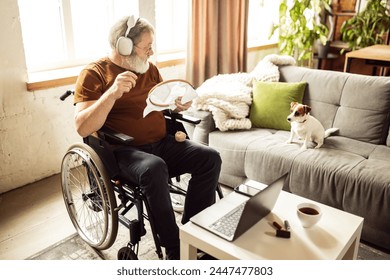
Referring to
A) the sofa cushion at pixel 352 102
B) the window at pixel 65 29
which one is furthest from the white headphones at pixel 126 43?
the sofa cushion at pixel 352 102

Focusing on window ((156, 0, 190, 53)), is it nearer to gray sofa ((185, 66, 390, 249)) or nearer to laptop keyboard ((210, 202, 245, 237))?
→ gray sofa ((185, 66, 390, 249))

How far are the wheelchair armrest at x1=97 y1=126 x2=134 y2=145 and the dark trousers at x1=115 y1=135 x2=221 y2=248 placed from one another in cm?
9

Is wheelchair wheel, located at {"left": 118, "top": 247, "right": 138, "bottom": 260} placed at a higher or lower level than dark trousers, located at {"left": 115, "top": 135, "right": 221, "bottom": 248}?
lower

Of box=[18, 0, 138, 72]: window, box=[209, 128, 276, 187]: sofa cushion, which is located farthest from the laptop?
box=[18, 0, 138, 72]: window

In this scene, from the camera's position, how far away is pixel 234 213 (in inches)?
53.3

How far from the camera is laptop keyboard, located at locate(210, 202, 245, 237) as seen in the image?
1.25 meters

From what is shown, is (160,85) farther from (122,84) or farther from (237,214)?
(237,214)

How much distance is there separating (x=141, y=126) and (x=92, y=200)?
404 millimetres

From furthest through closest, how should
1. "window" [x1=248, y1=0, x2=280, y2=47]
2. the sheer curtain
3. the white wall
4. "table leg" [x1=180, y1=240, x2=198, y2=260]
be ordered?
"window" [x1=248, y1=0, x2=280, y2=47]
the sheer curtain
the white wall
"table leg" [x1=180, y1=240, x2=198, y2=260]

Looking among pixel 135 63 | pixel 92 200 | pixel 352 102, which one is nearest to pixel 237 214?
pixel 92 200

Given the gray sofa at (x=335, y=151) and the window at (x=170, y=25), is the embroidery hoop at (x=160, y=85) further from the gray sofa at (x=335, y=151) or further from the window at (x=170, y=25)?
the window at (x=170, y=25)

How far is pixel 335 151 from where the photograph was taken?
199 centimetres
